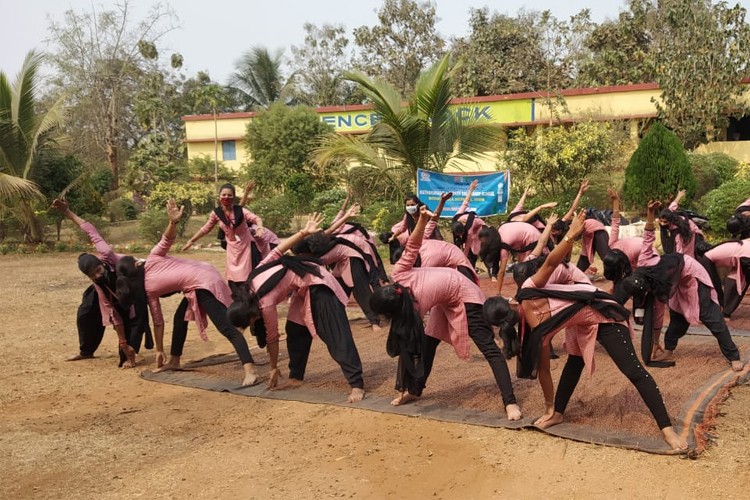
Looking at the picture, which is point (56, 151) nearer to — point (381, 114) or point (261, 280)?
point (381, 114)

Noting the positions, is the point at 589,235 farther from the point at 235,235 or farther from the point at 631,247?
the point at 235,235

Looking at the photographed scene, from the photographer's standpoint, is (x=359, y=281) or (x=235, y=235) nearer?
(x=235, y=235)

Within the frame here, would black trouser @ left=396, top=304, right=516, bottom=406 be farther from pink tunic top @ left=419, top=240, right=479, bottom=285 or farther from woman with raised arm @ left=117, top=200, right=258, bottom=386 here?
woman with raised arm @ left=117, top=200, right=258, bottom=386

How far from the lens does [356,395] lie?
6133mm

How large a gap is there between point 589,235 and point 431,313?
3.95m

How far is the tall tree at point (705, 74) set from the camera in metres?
18.9

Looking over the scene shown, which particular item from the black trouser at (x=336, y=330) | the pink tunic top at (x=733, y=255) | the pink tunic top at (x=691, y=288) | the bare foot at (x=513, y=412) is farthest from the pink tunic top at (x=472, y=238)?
the bare foot at (x=513, y=412)

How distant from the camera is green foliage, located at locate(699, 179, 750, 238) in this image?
1350 cm

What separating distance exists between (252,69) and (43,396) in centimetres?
2568

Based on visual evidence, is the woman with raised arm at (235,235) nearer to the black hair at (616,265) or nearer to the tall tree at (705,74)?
the black hair at (616,265)

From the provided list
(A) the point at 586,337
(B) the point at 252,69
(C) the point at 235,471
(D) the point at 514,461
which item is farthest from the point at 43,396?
(B) the point at 252,69

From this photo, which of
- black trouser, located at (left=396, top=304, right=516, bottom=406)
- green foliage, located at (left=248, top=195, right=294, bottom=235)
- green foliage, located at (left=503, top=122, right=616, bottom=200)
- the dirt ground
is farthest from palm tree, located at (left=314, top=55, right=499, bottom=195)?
black trouser, located at (left=396, top=304, right=516, bottom=406)

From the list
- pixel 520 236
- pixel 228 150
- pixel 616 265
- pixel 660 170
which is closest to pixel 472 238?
pixel 520 236

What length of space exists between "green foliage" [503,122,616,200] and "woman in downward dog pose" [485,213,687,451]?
36.4 ft
